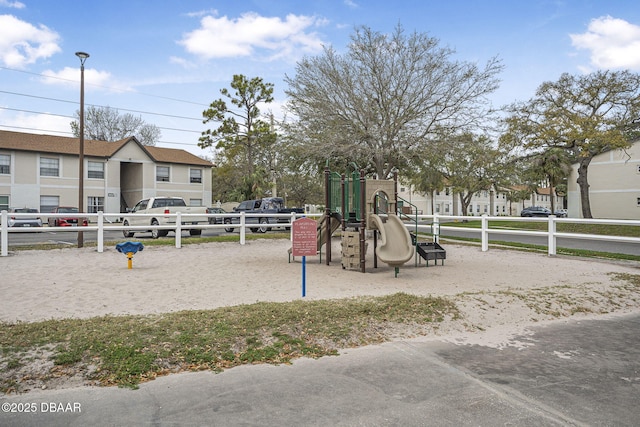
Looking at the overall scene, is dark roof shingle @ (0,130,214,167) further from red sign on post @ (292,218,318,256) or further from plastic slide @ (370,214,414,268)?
red sign on post @ (292,218,318,256)

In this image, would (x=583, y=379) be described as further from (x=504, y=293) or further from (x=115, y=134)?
(x=115, y=134)

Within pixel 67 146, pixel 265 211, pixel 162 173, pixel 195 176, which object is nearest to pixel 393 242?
pixel 265 211

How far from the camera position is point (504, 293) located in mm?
7781

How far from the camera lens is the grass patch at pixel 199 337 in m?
4.49

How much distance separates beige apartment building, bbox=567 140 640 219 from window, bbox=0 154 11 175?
47.8m

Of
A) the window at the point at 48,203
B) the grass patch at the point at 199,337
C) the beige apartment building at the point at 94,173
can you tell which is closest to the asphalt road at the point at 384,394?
the grass patch at the point at 199,337

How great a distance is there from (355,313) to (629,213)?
4140cm

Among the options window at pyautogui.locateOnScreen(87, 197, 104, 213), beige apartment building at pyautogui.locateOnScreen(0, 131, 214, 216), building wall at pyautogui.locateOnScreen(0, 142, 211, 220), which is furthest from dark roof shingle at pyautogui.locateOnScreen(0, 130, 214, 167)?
window at pyautogui.locateOnScreen(87, 197, 104, 213)

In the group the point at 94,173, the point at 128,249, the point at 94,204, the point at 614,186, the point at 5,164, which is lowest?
the point at 128,249

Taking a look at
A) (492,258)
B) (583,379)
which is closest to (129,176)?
(492,258)

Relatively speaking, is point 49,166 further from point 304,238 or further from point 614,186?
point 614,186

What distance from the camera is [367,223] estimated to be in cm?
1142

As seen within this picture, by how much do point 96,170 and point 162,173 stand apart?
5.66 m

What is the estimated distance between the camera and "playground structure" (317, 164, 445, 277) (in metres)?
10.6
